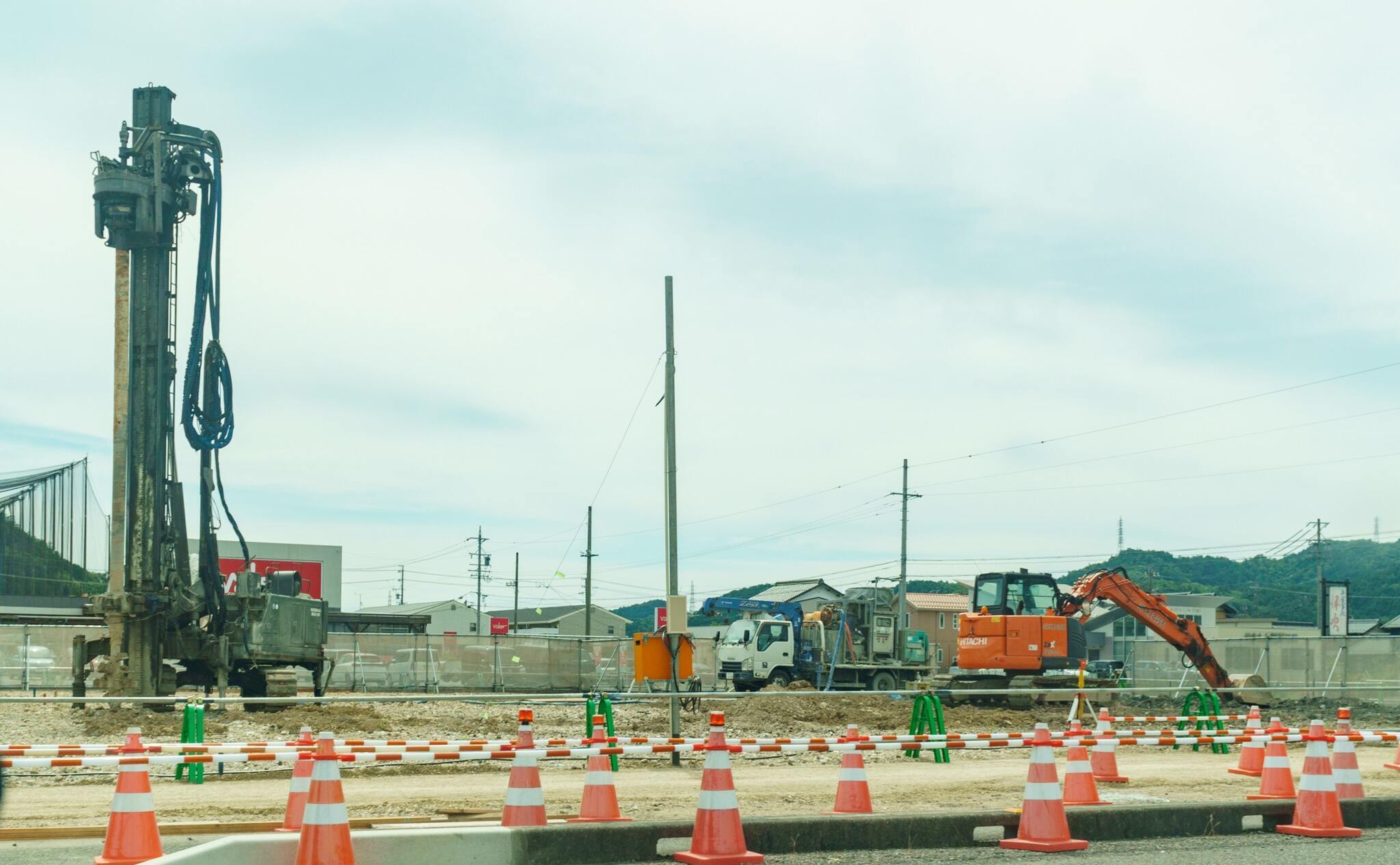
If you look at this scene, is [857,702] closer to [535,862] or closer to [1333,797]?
[1333,797]

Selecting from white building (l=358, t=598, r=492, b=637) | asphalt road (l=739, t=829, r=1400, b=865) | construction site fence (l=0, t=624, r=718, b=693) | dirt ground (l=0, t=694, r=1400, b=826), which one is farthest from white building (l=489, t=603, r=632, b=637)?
asphalt road (l=739, t=829, r=1400, b=865)

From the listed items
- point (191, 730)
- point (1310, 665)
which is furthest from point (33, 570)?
point (1310, 665)

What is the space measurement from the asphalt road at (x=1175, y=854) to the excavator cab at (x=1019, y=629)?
22.9 meters

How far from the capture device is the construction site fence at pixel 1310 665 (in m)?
35.0

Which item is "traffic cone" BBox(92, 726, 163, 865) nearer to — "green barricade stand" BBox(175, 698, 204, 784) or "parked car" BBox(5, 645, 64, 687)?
"green barricade stand" BBox(175, 698, 204, 784)

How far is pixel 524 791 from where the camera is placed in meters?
10.3

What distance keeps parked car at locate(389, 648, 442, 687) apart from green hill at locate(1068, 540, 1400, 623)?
271 feet

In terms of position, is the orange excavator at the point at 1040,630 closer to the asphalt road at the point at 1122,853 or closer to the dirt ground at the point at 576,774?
the dirt ground at the point at 576,774

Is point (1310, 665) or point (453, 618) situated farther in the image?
point (453, 618)

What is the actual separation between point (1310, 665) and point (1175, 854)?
94.7 feet

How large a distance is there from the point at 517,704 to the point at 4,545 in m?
54.2

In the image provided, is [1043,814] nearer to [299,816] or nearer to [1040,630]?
[299,816]

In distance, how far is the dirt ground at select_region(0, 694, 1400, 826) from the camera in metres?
14.5

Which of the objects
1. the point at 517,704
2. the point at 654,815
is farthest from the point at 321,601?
the point at 654,815
